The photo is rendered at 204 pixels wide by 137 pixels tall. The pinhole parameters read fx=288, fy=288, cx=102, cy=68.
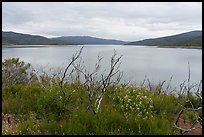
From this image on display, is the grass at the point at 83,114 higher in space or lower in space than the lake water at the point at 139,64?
higher

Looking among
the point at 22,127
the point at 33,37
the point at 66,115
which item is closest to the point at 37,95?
the point at 66,115

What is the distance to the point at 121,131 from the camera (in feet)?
14.6

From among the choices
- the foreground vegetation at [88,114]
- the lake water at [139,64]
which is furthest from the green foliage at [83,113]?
the lake water at [139,64]

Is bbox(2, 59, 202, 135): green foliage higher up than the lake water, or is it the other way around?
bbox(2, 59, 202, 135): green foliage

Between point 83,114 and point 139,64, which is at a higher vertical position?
point 83,114

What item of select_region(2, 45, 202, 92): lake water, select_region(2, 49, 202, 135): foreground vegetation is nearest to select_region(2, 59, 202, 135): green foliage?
select_region(2, 49, 202, 135): foreground vegetation

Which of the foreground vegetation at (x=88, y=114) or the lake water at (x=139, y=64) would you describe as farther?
the lake water at (x=139, y=64)

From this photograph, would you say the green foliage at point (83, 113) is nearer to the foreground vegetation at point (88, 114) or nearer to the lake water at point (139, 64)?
the foreground vegetation at point (88, 114)

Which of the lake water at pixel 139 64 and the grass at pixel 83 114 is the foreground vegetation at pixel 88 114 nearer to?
the grass at pixel 83 114

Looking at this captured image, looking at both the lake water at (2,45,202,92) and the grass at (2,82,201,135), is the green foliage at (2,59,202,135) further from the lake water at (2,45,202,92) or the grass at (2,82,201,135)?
the lake water at (2,45,202,92)

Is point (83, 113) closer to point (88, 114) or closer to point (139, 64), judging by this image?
point (88, 114)

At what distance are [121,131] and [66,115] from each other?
1.14m

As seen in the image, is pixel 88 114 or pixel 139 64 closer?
pixel 88 114

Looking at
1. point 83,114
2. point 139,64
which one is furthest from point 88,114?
point 139,64
